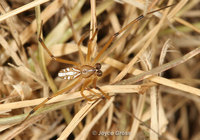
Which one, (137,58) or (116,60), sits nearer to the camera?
(137,58)

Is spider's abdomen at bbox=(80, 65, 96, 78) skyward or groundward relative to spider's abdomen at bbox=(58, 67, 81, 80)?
skyward

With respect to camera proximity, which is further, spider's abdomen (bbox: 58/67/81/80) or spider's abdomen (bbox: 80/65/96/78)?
spider's abdomen (bbox: 80/65/96/78)

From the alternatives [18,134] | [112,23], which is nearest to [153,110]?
[112,23]

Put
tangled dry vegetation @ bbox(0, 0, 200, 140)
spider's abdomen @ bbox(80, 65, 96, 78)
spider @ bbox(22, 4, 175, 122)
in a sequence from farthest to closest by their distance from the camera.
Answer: spider's abdomen @ bbox(80, 65, 96, 78), spider @ bbox(22, 4, 175, 122), tangled dry vegetation @ bbox(0, 0, 200, 140)

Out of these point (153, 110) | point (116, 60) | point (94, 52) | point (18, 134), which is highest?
point (94, 52)

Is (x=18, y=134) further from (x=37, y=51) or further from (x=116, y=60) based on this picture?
(x=116, y=60)
